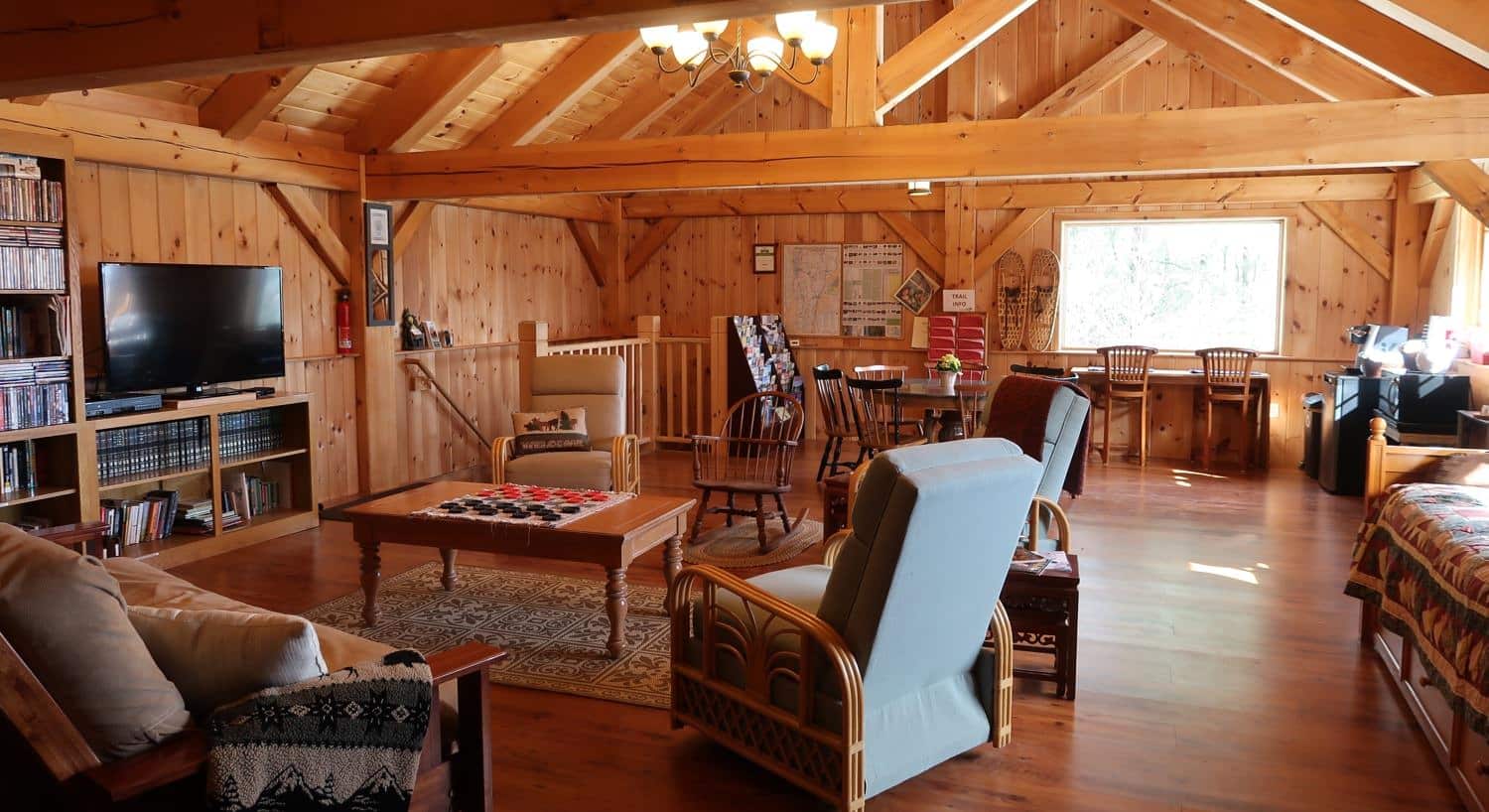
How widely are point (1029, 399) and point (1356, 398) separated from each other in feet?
12.3

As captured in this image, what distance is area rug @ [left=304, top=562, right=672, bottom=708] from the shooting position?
12.2 ft

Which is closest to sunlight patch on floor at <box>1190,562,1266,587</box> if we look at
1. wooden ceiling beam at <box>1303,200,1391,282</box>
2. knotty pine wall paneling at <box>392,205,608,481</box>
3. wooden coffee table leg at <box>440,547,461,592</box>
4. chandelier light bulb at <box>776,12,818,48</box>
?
chandelier light bulb at <box>776,12,818,48</box>

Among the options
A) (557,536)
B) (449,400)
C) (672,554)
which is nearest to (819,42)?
(672,554)

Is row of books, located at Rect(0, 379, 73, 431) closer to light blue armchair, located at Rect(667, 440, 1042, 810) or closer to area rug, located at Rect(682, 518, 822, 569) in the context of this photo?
area rug, located at Rect(682, 518, 822, 569)

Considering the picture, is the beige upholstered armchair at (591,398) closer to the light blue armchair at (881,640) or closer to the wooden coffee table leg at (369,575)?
the wooden coffee table leg at (369,575)

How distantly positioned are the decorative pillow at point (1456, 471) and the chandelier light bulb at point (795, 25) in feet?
9.89

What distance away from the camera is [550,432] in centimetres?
584

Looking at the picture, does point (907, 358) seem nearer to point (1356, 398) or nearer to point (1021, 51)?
point (1021, 51)

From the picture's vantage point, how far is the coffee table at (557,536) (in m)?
3.87

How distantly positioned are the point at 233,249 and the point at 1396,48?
6251 millimetres

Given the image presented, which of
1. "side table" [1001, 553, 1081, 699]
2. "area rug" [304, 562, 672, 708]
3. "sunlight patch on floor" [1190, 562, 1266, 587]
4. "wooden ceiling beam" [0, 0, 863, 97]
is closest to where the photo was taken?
"wooden ceiling beam" [0, 0, 863, 97]

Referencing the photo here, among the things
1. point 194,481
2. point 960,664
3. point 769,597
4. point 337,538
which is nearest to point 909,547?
point 769,597

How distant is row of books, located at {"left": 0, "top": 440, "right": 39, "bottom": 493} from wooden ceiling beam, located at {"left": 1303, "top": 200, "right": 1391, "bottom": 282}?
27.9ft

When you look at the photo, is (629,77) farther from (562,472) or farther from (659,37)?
(562,472)
